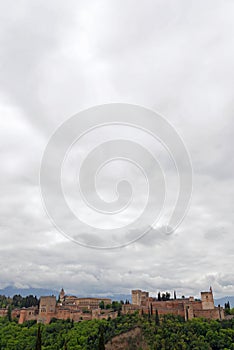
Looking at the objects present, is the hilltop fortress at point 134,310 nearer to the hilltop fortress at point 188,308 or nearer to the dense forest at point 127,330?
the hilltop fortress at point 188,308

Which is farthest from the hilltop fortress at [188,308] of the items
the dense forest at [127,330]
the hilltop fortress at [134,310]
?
the dense forest at [127,330]

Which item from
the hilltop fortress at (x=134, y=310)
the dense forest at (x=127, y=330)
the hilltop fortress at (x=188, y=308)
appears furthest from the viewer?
the hilltop fortress at (x=134, y=310)

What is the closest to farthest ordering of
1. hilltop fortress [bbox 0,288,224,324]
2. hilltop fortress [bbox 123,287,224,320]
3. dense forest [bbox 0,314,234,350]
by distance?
dense forest [bbox 0,314,234,350], hilltop fortress [bbox 123,287,224,320], hilltop fortress [bbox 0,288,224,324]

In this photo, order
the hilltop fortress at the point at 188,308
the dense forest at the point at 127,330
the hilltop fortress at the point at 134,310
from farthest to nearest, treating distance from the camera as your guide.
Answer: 1. the hilltop fortress at the point at 134,310
2. the hilltop fortress at the point at 188,308
3. the dense forest at the point at 127,330

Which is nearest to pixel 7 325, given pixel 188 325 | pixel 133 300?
pixel 133 300

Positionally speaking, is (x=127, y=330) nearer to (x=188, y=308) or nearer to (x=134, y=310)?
(x=134, y=310)

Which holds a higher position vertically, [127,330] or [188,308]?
[188,308]

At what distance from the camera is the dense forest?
53.0 metres

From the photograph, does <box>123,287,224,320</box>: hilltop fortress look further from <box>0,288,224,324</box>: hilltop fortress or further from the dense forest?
the dense forest

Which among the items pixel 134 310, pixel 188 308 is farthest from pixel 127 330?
pixel 188 308

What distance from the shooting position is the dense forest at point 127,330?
2088 inches

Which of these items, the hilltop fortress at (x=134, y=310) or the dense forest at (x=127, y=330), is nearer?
the dense forest at (x=127, y=330)

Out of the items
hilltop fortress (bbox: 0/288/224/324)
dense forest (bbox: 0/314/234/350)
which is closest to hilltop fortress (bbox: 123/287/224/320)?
hilltop fortress (bbox: 0/288/224/324)

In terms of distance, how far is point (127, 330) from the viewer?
59.1 m
